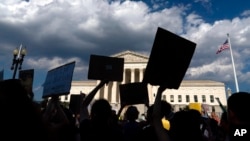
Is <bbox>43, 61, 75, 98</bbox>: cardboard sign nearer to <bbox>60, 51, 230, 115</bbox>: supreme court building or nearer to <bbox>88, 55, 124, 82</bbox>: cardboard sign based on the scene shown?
<bbox>88, 55, 124, 82</bbox>: cardboard sign

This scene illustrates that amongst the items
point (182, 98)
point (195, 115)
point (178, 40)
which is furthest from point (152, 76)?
point (182, 98)

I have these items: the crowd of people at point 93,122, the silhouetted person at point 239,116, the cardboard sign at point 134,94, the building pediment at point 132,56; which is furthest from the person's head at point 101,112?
the building pediment at point 132,56

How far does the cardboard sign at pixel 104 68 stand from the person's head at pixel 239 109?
288cm

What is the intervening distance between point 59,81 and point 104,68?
39.0 inches

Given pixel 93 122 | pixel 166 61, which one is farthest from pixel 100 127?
pixel 166 61

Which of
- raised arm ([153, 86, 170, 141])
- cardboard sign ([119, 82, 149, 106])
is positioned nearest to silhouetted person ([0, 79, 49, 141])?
raised arm ([153, 86, 170, 141])

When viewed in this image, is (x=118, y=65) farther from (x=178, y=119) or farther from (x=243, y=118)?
(x=243, y=118)

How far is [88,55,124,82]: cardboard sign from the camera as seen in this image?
508cm

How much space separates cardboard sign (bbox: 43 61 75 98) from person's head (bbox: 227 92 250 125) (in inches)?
101

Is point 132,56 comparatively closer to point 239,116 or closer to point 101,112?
point 101,112

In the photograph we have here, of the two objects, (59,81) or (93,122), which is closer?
(93,122)

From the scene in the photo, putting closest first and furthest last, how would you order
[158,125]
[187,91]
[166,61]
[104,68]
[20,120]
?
1. [20,120]
2. [158,125]
3. [166,61]
4. [104,68]
5. [187,91]

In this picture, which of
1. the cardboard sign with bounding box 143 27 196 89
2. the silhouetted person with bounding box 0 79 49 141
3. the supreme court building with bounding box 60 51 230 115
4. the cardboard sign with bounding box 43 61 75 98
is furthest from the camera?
the supreme court building with bounding box 60 51 230 115

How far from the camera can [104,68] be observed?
5.19 m
